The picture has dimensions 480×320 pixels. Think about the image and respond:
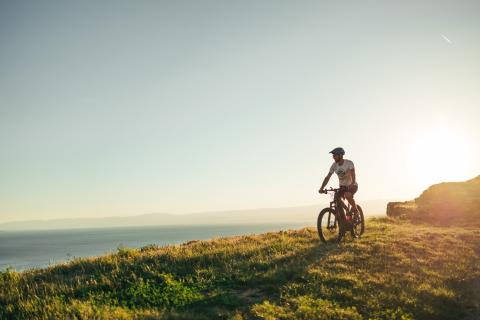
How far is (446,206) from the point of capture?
3017 cm

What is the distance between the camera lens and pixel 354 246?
13805mm

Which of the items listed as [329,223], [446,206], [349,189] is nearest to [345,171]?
[349,189]

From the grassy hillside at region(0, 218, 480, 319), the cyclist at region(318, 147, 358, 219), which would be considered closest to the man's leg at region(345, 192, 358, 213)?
the cyclist at region(318, 147, 358, 219)

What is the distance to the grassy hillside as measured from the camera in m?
8.04

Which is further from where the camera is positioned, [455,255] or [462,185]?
[462,185]

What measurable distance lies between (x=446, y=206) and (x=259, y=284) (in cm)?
2599

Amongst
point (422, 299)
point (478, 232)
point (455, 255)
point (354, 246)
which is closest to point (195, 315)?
point (422, 299)

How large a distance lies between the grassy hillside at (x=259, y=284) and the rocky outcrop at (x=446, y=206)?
1289cm

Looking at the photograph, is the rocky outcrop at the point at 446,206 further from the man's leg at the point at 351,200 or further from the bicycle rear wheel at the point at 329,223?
the bicycle rear wheel at the point at 329,223

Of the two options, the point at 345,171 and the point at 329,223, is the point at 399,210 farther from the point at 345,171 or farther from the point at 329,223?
the point at 345,171

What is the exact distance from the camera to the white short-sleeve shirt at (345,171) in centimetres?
1450

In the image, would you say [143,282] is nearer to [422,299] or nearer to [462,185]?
[422,299]

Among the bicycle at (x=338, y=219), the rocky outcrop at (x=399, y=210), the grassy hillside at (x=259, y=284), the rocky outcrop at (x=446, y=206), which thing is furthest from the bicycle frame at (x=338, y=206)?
the rocky outcrop at (x=399, y=210)

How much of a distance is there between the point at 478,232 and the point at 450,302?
12.6 meters
